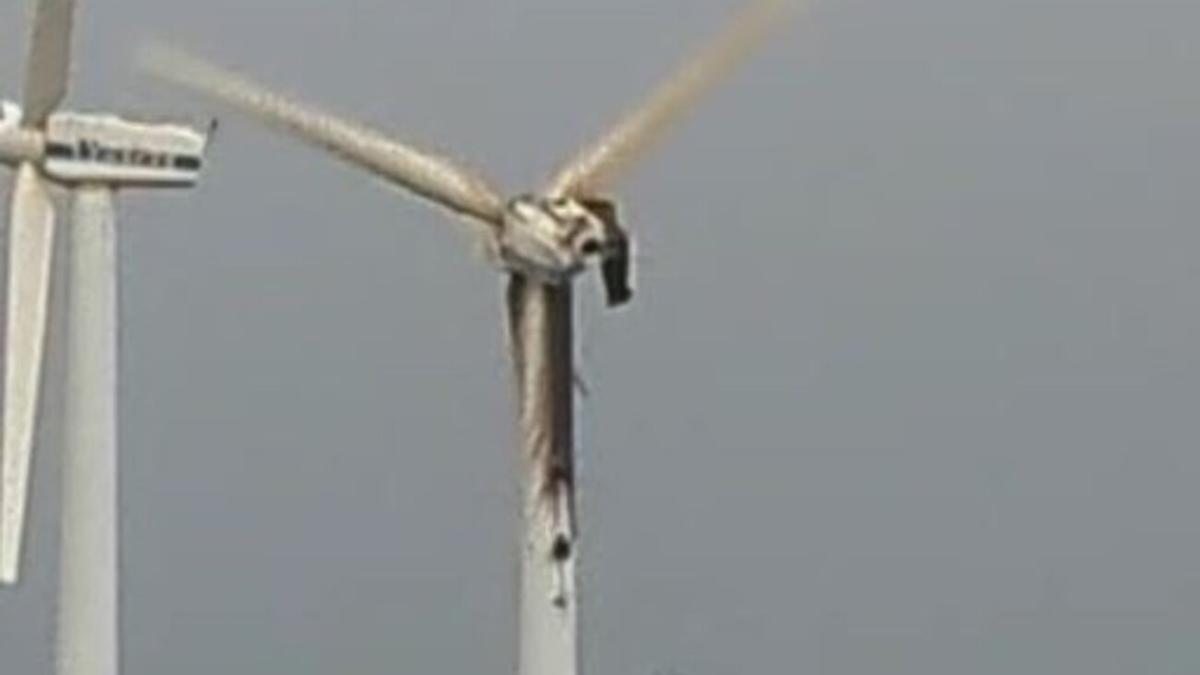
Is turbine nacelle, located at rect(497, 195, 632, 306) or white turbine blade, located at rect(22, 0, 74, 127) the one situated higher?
white turbine blade, located at rect(22, 0, 74, 127)

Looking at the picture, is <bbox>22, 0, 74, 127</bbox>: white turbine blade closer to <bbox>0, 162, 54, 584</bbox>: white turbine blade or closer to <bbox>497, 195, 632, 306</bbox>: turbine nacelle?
<bbox>0, 162, 54, 584</bbox>: white turbine blade

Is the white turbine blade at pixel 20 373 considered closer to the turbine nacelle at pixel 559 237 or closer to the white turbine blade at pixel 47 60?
the white turbine blade at pixel 47 60

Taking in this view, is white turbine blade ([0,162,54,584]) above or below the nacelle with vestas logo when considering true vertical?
below

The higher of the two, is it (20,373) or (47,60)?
(47,60)
